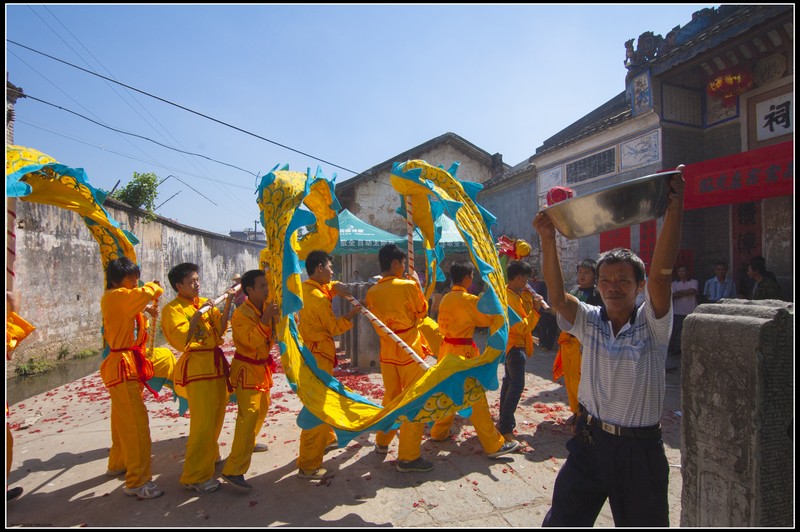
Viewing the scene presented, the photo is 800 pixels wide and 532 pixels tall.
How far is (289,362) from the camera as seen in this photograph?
3.57 meters

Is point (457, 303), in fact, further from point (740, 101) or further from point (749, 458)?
point (740, 101)

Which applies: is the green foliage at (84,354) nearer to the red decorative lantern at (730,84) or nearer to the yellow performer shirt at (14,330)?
the yellow performer shirt at (14,330)

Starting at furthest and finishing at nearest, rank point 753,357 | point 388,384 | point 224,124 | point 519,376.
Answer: point 224,124, point 519,376, point 388,384, point 753,357

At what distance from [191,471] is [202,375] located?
0.78m

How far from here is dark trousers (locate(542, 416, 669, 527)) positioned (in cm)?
212

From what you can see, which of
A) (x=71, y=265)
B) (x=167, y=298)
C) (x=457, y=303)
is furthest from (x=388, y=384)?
(x=167, y=298)

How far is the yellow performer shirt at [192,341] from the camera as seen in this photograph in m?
3.73

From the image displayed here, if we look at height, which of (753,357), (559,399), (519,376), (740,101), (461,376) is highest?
(740,101)

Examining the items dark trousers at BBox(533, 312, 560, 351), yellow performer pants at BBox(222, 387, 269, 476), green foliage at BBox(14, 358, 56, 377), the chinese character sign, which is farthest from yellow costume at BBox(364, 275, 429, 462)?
→ green foliage at BBox(14, 358, 56, 377)

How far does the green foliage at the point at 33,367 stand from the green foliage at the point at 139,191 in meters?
5.27

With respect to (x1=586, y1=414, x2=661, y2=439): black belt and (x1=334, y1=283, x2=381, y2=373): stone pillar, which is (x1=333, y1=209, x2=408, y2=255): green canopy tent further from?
(x1=586, y1=414, x2=661, y2=439): black belt

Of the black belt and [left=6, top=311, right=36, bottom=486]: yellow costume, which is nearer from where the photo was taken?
the black belt

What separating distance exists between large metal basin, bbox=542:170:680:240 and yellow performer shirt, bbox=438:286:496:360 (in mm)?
1981

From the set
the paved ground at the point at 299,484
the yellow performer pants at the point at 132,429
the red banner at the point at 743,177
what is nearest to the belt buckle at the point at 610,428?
the paved ground at the point at 299,484
